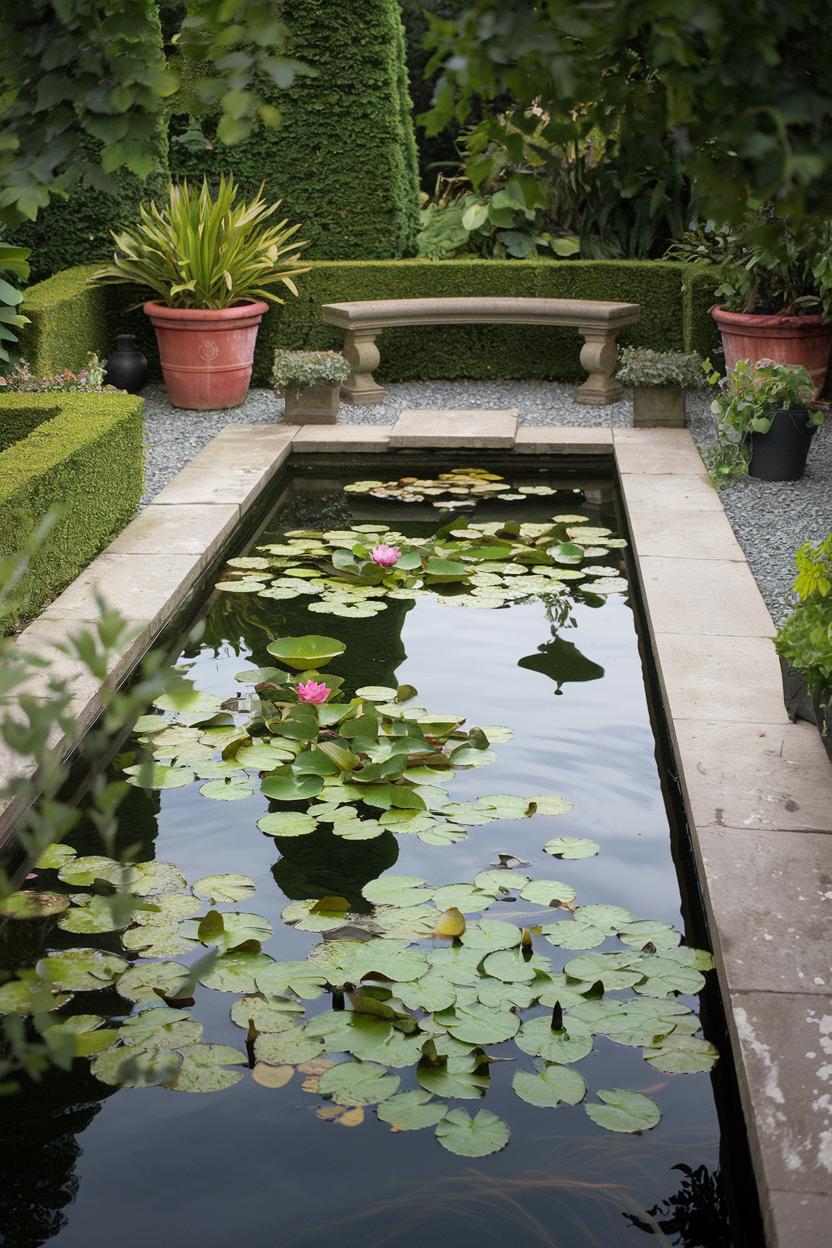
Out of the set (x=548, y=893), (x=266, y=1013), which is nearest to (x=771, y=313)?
(x=548, y=893)

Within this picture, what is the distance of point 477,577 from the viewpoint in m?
5.62

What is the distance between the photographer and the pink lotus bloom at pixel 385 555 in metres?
5.46

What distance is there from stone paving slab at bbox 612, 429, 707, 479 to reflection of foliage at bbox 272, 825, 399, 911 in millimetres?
3922

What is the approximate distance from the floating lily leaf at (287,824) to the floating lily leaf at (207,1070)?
862mm

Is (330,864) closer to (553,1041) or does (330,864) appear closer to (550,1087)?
(553,1041)

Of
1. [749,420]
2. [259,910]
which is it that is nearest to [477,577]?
[749,420]

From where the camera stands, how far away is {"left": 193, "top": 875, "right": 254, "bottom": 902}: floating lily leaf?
3.24 m

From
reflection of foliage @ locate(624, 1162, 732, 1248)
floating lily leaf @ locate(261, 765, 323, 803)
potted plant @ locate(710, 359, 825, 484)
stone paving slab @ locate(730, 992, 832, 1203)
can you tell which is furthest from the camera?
potted plant @ locate(710, 359, 825, 484)

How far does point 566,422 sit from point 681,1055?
6.11 m

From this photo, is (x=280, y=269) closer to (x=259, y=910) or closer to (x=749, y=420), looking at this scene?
(x=749, y=420)

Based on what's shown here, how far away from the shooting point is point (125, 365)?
347 inches

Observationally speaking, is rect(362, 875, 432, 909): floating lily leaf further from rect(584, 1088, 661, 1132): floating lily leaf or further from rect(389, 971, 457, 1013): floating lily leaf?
rect(584, 1088, 661, 1132): floating lily leaf

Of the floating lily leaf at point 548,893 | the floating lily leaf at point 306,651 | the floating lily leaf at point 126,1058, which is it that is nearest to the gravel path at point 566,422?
the floating lily leaf at point 306,651

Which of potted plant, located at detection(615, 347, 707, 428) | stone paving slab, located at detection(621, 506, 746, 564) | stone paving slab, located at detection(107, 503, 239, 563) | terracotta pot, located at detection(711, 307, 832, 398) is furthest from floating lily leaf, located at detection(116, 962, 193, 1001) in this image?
terracotta pot, located at detection(711, 307, 832, 398)
